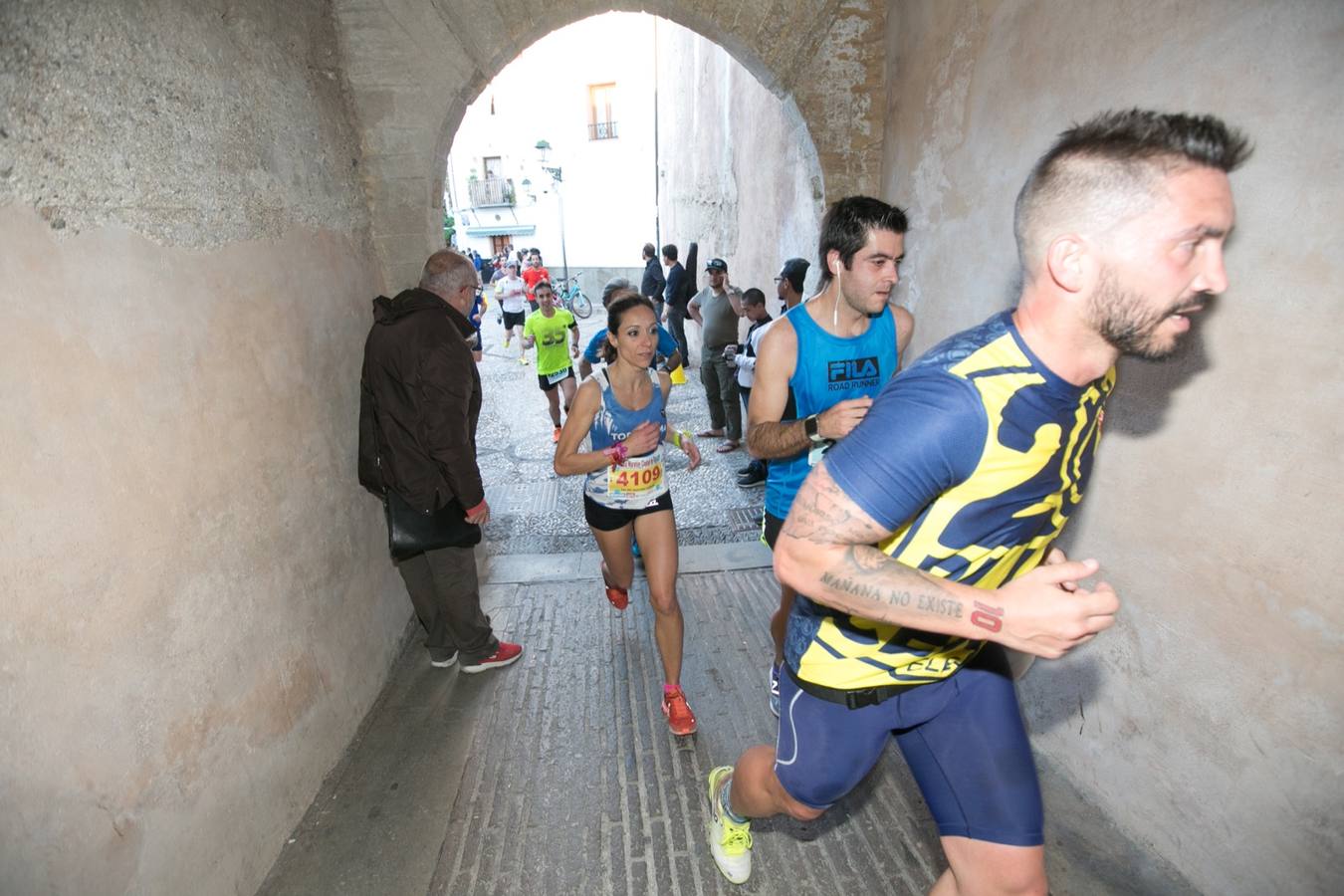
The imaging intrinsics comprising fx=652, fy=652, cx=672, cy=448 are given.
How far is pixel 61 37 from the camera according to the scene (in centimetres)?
181

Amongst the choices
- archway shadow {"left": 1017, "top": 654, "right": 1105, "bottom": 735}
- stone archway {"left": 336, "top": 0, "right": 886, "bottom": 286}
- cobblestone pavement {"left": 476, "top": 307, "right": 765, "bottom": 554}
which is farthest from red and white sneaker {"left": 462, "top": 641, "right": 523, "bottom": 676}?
archway shadow {"left": 1017, "top": 654, "right": 1105, "bottom": 735}

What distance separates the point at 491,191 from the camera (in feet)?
96.8

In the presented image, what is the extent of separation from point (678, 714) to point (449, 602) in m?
1.38

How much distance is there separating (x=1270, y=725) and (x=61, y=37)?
13.0 feet

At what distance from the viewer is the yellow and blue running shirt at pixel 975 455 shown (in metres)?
1.31

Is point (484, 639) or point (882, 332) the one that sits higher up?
point (882, 332)

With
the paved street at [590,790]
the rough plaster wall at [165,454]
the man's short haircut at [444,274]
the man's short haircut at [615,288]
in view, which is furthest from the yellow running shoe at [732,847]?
the man's short haircut at [444,274]

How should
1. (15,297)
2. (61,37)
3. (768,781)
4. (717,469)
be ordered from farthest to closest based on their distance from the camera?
(717,469), (768,781), (61,37), (15,297)

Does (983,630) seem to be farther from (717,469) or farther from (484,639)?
(717,469)

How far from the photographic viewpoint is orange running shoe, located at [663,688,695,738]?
3.08m

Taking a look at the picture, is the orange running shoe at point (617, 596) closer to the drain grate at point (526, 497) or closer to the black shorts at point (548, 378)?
the drain grate at point (526, 497)

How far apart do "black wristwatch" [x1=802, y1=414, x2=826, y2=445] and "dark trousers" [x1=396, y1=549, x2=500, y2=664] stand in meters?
2.05

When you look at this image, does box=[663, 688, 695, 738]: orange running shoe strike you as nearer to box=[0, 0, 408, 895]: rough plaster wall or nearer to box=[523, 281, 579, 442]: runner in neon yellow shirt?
box=[0, 0, 408, 895]: rough plaster wall

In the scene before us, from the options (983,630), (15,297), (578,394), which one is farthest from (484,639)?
(983,630)
